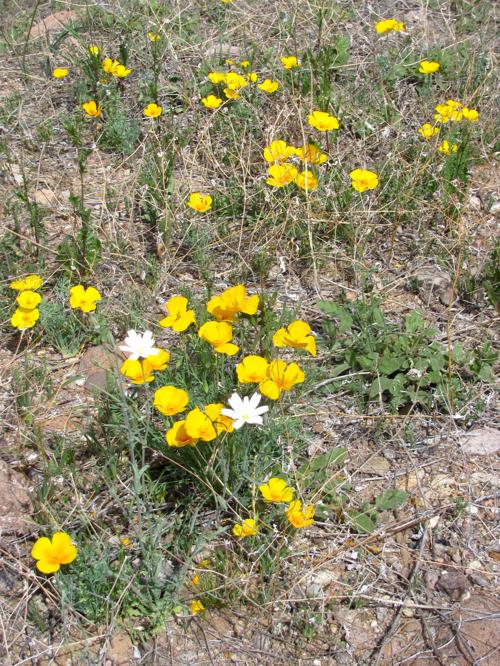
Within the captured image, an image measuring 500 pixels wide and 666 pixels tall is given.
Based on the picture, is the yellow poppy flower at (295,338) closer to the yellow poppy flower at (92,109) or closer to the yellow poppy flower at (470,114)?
the yellow poppy flower at (470,114)

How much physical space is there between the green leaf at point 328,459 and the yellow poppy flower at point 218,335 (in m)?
0.51

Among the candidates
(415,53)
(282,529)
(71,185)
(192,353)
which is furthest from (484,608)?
(415,53)

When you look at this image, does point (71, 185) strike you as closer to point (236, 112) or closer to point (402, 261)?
point (236, 112)

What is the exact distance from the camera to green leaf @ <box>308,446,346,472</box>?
2.56 m

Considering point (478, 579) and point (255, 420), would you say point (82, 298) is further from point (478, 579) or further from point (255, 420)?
point (478, 579)

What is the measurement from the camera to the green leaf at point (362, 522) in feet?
7.94

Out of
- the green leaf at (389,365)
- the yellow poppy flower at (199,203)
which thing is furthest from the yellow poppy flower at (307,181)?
the green leaf at (389,365)

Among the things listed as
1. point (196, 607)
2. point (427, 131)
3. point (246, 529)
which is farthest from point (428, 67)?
point (196, 607)

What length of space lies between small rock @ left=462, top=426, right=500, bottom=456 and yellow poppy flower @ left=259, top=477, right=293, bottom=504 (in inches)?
30.7

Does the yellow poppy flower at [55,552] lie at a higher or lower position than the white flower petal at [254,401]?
lower

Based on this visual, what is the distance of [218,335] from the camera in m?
2.43

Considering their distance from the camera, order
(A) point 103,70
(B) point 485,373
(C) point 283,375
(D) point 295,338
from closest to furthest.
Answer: (C) point 283,375
(D) point 295,338
(B) point 485,373
(A) point 103,70

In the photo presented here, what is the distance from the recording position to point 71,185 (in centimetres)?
378

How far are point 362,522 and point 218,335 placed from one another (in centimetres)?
78
